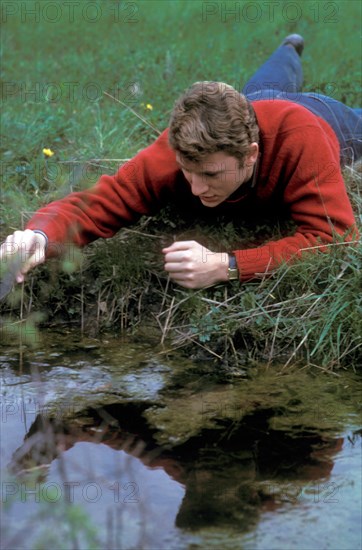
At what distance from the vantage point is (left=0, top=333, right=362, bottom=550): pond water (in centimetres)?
248

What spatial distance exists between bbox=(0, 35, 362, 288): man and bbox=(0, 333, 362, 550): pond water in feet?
1.53

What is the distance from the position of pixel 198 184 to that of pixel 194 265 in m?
0.34

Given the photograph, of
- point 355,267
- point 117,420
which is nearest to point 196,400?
point 117,420

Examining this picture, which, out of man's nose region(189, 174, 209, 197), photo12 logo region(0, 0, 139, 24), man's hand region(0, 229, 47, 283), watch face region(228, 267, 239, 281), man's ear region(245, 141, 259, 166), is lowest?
watch face region(228, 267, 239, 281)

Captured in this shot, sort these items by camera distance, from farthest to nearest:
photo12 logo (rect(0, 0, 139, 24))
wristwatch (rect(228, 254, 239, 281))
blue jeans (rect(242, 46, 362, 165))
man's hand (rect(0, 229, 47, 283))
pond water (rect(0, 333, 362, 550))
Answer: photo12 logo (rect(0, 0, 139, 24)) → blue jeans (rect(242, 46, 362, 165)) → wristwatch (rect(228, 254, 239, 281)) → man's hand (rect(0, 229, 47, 283)) → pond water (rect(0, 333, 362, 550))

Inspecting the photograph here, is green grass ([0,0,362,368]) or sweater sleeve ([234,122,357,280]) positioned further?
sweater sleeve ([234,122,357,280])

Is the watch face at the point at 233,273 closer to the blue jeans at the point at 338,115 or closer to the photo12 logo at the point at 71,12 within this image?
the blue jeans at the point at 338,115

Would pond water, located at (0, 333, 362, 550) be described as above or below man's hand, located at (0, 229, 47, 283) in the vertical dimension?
below

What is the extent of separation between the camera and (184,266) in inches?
151

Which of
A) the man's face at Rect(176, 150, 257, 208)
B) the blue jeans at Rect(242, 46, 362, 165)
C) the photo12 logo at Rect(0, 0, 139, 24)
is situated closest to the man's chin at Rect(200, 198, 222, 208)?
the man's face at Rect(176, 150, 257, 208)

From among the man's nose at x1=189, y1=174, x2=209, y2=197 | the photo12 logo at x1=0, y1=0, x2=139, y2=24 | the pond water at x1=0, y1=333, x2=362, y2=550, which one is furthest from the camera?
the photo12 logo at x1=0, y1=0, x2=139, y2=24

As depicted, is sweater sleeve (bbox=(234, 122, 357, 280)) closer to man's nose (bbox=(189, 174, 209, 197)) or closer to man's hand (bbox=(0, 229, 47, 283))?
man's nose (bbox=(189, 174, 209, 197))

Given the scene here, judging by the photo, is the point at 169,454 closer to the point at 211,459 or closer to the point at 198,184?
the point at 211,459

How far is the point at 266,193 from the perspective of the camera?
13.5ft
